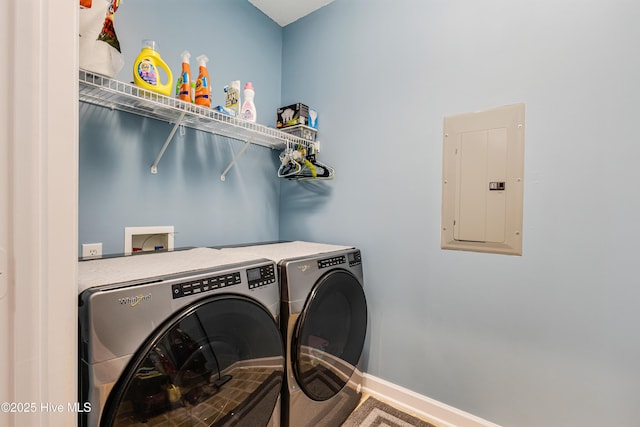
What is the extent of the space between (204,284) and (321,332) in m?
0.66

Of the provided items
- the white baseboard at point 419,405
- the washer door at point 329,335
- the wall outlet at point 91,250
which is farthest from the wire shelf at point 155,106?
the white baseboard at point 419,405

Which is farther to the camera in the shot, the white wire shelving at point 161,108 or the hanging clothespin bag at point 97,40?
the white wire shelving at point 161,108

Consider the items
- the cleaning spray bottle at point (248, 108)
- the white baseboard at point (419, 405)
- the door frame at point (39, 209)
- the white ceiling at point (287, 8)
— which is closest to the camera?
the door frame at point (39, 209)

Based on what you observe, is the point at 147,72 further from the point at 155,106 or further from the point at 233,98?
the point at 233,98

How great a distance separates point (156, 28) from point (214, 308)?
1.50 m

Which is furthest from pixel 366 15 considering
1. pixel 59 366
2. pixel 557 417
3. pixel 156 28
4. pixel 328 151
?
pixel 557 417

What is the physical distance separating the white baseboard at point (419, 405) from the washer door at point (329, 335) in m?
0.30

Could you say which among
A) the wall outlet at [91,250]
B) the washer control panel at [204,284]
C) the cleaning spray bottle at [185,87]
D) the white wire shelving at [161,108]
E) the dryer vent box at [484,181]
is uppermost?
the cleaning spray bottle at [185,87]

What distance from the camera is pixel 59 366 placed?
23.7 inches

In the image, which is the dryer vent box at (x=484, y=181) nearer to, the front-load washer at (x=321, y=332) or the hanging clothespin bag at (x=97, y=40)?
the front-load washer at (x=321, y=332)

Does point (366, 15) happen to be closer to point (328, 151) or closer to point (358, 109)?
point (358, 109)

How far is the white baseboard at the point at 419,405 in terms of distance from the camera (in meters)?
1.45

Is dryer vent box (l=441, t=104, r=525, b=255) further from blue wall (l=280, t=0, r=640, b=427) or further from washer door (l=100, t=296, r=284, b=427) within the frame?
washer door (l=100, t=296, r=284, b=427)

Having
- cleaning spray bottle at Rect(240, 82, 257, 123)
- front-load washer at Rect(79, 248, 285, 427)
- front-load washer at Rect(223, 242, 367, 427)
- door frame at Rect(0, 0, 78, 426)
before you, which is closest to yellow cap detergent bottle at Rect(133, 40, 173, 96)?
cleaning spray bottle at Rect(240, 82, 257, 123)
